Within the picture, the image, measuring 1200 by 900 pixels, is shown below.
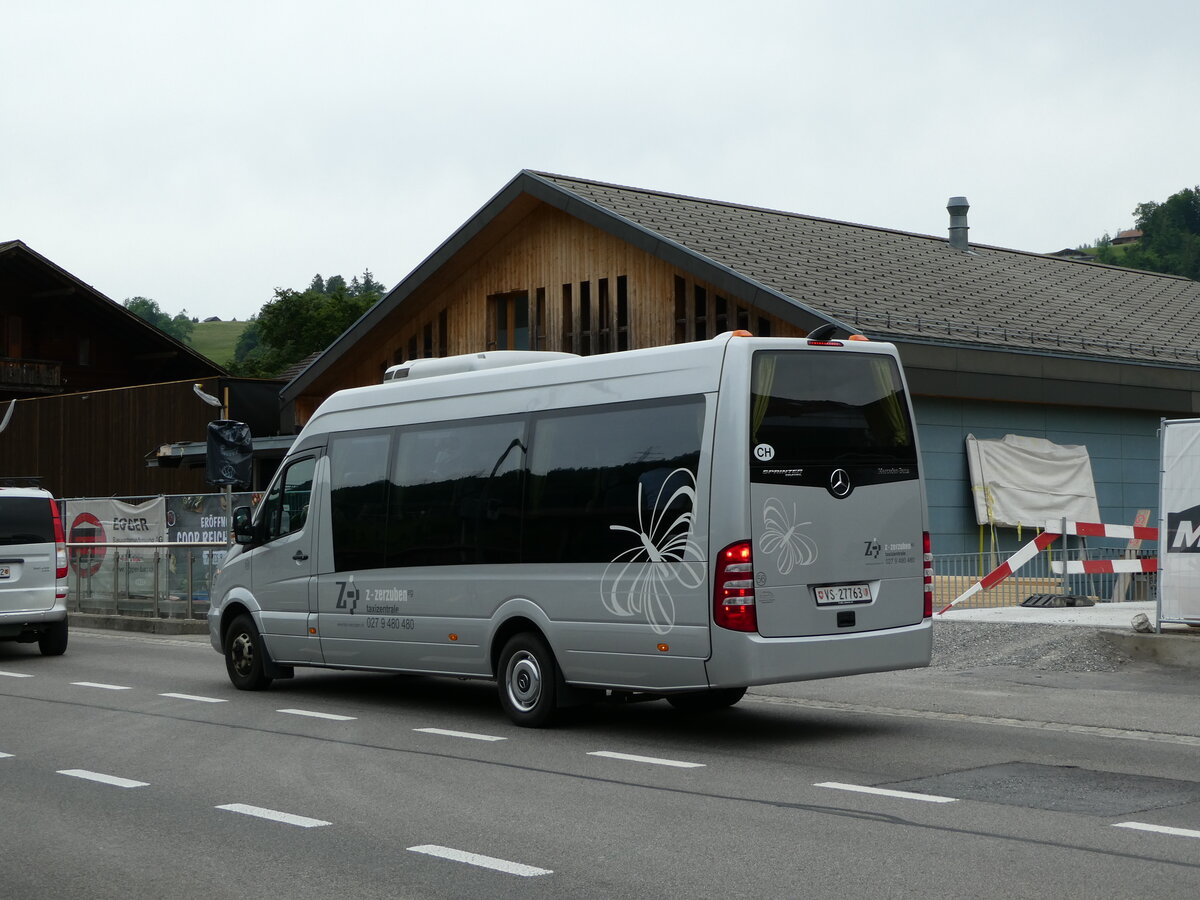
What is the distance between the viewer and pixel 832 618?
33.9 ft

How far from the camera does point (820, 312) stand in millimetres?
21688

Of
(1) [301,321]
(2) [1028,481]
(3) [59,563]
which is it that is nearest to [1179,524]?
(2) [1028,481]

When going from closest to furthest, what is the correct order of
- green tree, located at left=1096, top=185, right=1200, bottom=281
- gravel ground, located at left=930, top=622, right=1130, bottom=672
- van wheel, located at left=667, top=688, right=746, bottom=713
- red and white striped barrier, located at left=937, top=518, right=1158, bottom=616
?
van wheel, located at left=667, top=688, right=746, bottom=713, gravel ground, located at left=930, top=622, right=1130, bottom=672, red and white striped barrier, located at left=937, top=518, right=1158, bottom=616, green tree, located at left=1096, top=185, right=1200, bottom=281

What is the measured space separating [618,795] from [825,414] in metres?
3.31

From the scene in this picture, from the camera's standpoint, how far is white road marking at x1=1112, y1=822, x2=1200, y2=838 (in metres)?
7.10

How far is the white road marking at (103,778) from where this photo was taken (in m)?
8.95

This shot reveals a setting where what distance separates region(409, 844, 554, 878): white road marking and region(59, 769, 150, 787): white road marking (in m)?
2.69

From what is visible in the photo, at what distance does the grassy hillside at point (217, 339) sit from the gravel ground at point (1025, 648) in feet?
464

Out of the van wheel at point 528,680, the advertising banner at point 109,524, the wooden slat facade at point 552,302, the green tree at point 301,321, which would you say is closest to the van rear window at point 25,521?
the advertising banner at point 109,524

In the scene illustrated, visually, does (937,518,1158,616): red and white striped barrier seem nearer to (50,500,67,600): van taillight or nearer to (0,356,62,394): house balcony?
(50,500,67,600): van taillight

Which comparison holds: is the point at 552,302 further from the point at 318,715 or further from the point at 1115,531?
the point at 318,715

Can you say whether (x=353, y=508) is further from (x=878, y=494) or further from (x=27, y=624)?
(x=27, y=624)

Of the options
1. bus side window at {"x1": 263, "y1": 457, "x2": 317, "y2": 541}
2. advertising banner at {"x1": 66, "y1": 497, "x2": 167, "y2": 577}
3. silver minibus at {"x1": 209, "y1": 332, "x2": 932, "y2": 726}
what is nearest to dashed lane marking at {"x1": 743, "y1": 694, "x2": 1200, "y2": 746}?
silver minibus at {"x1": 209, "y1": 332, "x2": 932, "y2": 726}

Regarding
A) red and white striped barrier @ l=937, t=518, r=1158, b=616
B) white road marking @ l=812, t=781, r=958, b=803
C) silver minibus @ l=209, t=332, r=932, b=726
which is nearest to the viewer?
white road marking @ l=812, t=781, r=958, b=803
